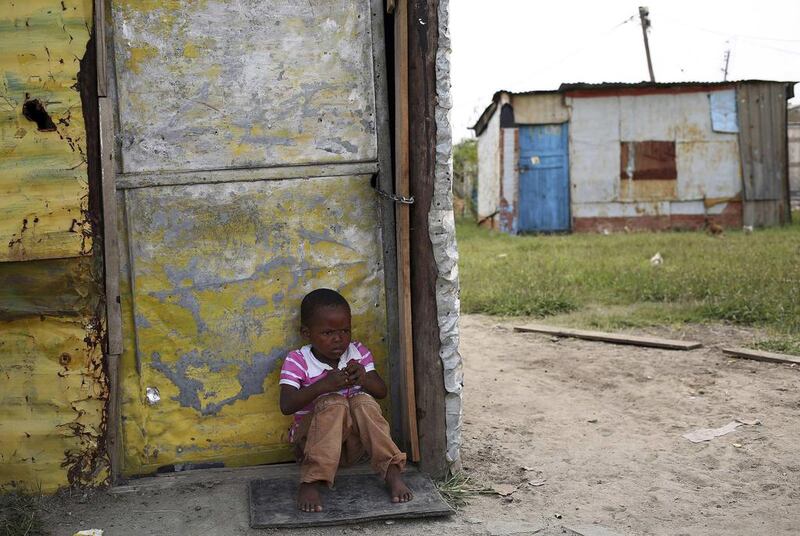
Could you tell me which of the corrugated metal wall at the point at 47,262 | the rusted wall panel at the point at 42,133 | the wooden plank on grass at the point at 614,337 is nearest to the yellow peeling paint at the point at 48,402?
the corrugated metal wall at the point at 47,262

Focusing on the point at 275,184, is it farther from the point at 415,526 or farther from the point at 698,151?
the point at 698,151

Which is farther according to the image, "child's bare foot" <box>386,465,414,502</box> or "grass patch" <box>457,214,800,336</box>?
"grass patch" <box>457,214,800,336</box>

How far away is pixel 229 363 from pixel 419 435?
0.89 m

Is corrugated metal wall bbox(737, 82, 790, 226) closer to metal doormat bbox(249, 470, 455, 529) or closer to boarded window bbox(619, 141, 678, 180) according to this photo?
boarded window bbox(619, 141, 678, 180)

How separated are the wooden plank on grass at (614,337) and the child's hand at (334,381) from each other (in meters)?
3.40

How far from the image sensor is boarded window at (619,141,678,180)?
16.0 metres

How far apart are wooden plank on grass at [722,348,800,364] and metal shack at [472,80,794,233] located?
11.2 meters

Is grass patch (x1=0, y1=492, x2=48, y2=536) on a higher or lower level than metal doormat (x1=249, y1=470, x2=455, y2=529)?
higher

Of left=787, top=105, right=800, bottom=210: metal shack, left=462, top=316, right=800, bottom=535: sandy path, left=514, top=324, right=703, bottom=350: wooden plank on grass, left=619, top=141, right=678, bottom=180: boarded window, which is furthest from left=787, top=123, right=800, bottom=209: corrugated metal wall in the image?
left=462, top=316, right=800, bottom=535: sandy path

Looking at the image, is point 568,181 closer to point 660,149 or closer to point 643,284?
point 660,149

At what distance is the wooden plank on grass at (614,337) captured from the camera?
5.55 meters

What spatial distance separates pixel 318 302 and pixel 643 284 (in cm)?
533

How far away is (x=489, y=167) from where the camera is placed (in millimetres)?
18469

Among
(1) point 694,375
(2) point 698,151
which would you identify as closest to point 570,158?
(2) point 698,151
